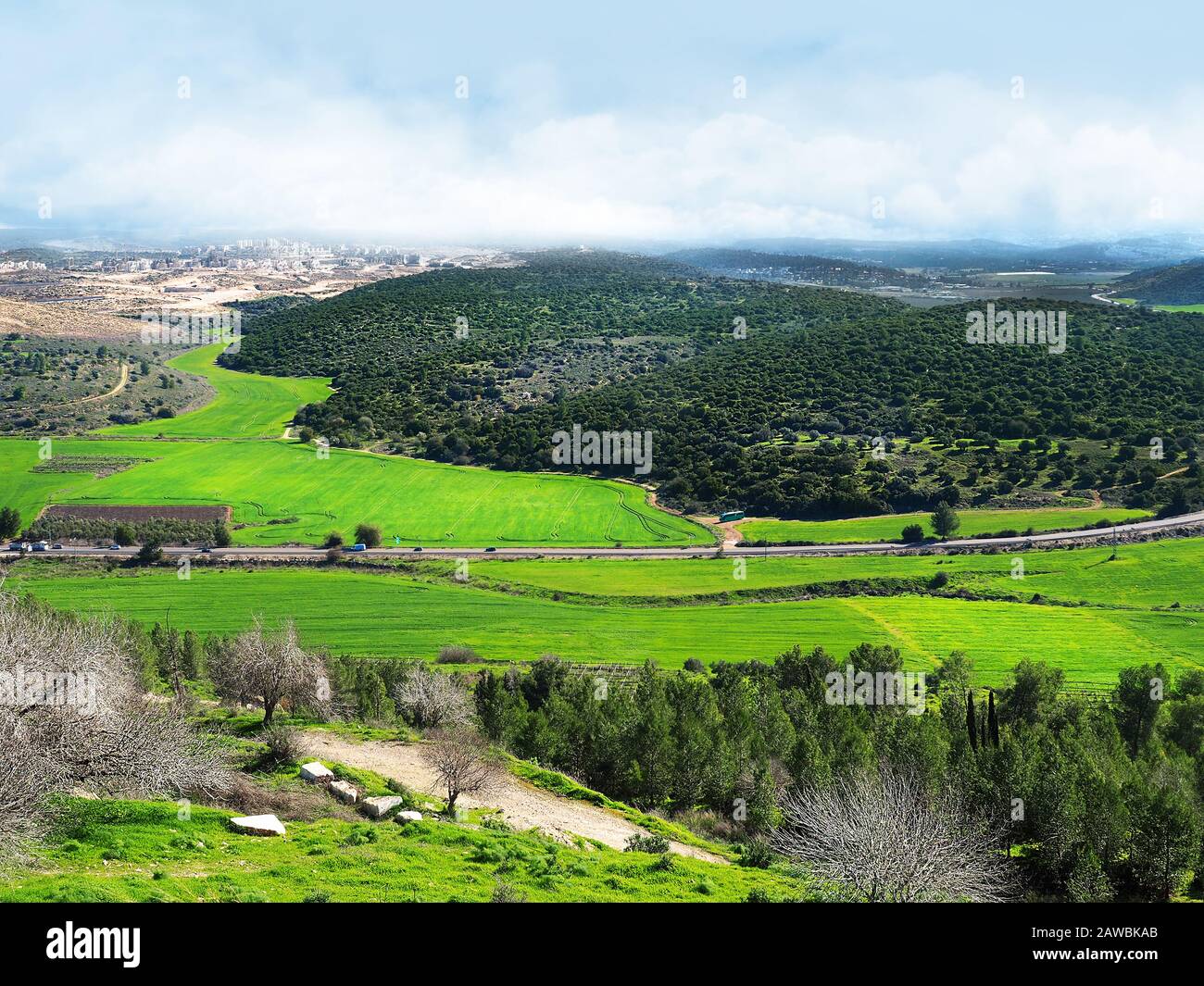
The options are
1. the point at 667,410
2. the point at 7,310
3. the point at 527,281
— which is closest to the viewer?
the point at 667,410

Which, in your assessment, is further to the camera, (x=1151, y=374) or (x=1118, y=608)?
(x=1151, y=374)

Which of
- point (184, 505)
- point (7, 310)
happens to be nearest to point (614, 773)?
point (184, 505)

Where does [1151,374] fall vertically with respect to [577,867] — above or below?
above

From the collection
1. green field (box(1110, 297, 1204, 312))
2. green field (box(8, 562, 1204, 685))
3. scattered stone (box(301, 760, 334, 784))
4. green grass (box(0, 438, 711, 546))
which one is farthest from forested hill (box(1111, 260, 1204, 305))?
scattered stone (box(301, 760, 334, 784))

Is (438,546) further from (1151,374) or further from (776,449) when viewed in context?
(1151,374)

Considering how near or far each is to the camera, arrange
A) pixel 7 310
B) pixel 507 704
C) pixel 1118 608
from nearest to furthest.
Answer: pixel 507 704 < pixel 1118 608 < pixel 7 310

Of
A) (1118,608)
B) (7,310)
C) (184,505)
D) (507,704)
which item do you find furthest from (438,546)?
(7,310)

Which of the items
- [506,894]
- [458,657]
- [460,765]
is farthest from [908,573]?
[506,894]

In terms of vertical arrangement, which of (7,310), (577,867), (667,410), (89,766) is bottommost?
(577,867)
